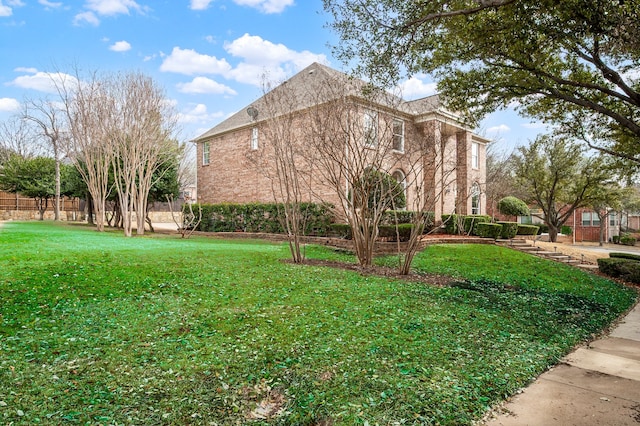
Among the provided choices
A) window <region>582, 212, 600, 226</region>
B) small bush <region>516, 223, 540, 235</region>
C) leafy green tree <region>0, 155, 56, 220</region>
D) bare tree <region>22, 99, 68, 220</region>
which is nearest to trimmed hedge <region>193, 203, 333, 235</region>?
small bush <region>516, 223, 540, 235</region>

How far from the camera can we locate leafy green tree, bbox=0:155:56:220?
83.4 ft

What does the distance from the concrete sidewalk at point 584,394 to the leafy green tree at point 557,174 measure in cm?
1800

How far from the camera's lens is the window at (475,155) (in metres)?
21.6

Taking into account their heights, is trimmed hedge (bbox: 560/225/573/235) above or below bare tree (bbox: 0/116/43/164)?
below

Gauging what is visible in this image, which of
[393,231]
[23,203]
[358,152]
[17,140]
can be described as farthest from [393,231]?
[17,140]

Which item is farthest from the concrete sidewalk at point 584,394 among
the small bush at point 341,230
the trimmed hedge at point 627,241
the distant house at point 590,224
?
the trimmed hedge at point 627,241

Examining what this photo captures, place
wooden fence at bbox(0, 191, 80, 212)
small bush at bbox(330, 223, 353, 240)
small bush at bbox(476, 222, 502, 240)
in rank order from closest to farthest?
small bush at bbox(330, 223, 353, 240) < small bush at bbox(476, 222, 502, 240) < wooden fence at bbox(0, 191, 80, 212)

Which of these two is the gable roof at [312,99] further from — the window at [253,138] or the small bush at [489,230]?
the small bush at [489,230]

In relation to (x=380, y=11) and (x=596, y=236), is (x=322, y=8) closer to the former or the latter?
(x=380, y=11)

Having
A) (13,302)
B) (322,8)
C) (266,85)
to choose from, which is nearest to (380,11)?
(322,8)

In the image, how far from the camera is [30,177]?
2569cm

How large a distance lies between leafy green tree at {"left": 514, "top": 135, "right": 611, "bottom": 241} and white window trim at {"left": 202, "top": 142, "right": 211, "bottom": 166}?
18266 millimetres

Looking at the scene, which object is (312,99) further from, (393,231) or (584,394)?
(584,394)

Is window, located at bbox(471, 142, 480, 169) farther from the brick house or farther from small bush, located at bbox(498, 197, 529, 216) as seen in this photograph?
small bush, located at bbox(498, 197, 529, 216)
